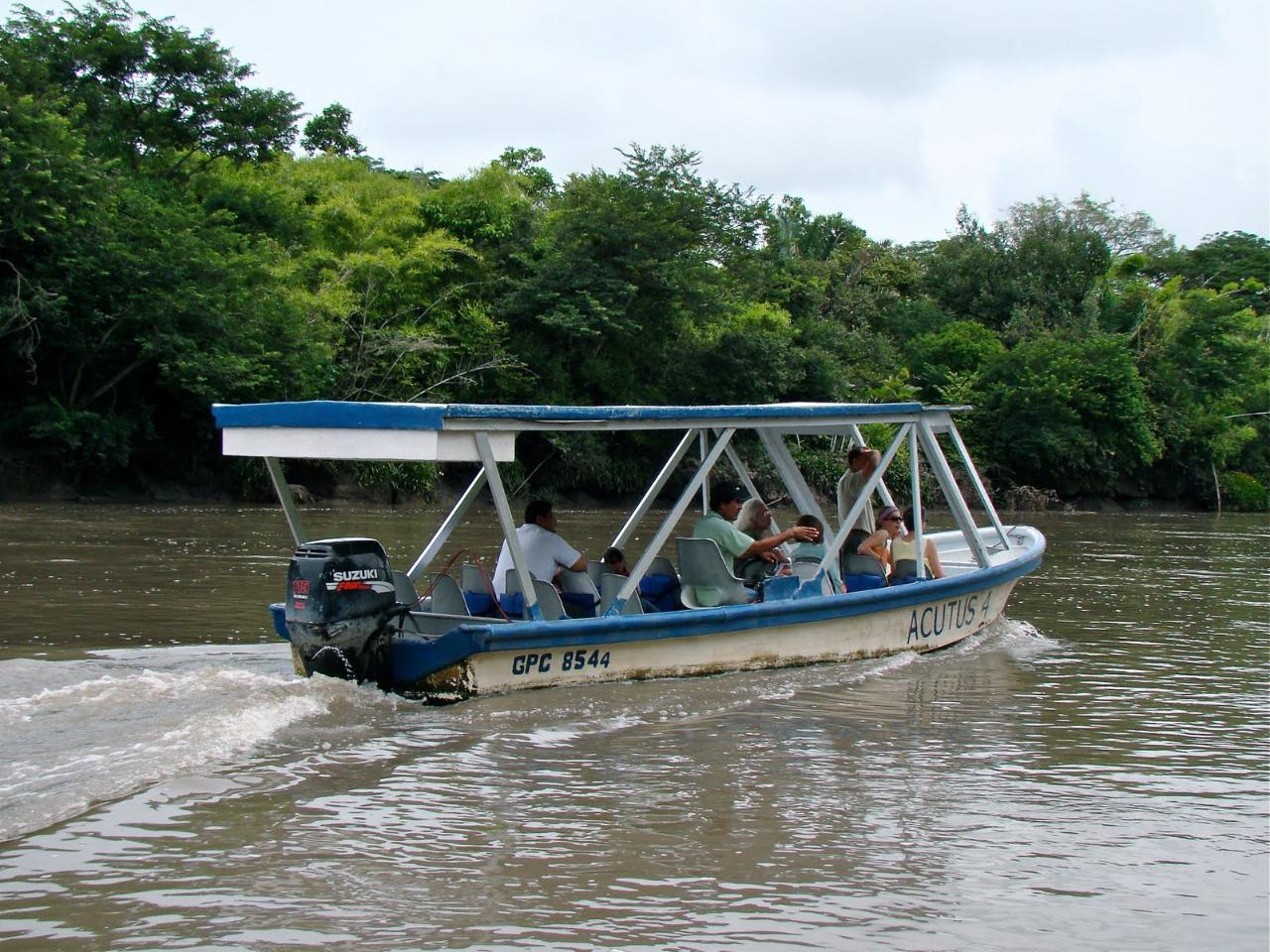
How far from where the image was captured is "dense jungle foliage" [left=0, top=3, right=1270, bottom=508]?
23.2 metres

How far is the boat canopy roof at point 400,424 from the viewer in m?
6.64

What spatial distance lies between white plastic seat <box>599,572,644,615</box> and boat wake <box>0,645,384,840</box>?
179cm

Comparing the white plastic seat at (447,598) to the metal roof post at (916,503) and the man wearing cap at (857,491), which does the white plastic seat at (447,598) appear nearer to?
the man wearing cap at (857,491)

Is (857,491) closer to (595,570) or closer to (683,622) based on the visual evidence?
(595,570)

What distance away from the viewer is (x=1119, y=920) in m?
4.47

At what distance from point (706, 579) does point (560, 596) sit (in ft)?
3.09

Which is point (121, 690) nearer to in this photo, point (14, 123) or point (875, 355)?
point (14, 123)

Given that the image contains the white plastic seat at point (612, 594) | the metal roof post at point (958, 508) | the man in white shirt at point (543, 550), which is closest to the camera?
the man in white shirt at point (543, 550)

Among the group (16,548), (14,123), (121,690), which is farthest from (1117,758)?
(14,123)

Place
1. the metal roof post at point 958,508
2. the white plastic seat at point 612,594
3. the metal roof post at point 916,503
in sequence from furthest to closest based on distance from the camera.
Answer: the metal roof post at point 958,508
the metal roof post at point 916,503
the white plastic seat at point 612,594

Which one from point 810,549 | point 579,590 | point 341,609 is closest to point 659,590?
point 579,590

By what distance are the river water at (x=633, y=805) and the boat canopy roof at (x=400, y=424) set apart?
1226 millimetres

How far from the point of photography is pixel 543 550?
328 inches

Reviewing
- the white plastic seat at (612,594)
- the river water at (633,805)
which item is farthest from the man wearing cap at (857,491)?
the white plastic seat at (612,594)
